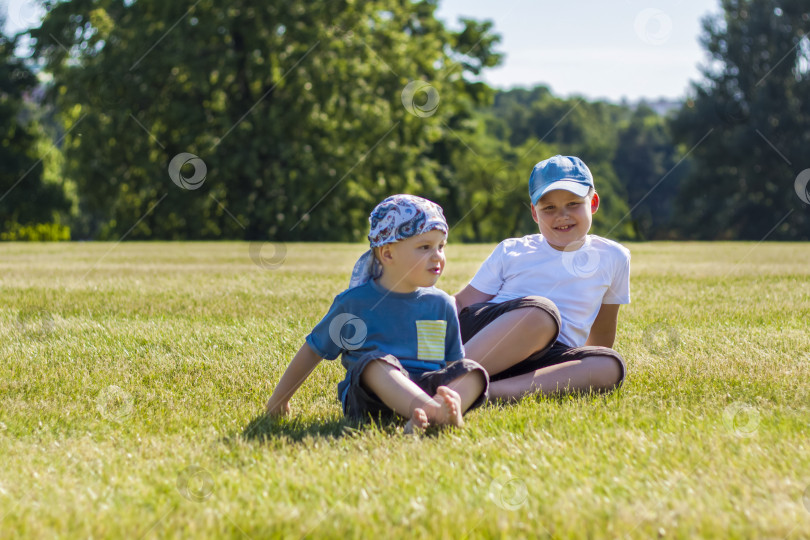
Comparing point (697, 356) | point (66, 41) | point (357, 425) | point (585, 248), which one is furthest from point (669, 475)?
point (66, 41)

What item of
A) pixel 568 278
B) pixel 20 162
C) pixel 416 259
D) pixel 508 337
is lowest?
pixel 508 337

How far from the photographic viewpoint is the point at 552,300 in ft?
13.5

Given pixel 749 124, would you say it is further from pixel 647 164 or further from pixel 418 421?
pixel 647 164

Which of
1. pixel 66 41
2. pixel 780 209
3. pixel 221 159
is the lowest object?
pixel 780 209

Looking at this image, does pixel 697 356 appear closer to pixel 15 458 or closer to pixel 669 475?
pixel 669 475

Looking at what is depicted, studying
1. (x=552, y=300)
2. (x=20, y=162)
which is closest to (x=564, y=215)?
(x=552, y=300)

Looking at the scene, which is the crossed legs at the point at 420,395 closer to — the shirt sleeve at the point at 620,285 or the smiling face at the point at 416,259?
the smiling face at the point at 416,259

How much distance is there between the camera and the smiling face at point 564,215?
13.4ft

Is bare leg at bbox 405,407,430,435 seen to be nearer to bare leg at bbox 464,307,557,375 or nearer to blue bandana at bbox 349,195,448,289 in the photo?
blue bandana at bbox 349,195,448,289

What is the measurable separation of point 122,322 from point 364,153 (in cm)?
2180

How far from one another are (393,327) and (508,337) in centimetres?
65

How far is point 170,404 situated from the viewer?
3.58 meters

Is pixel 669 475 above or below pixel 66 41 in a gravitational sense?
below

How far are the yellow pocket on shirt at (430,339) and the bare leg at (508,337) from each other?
0.37m
